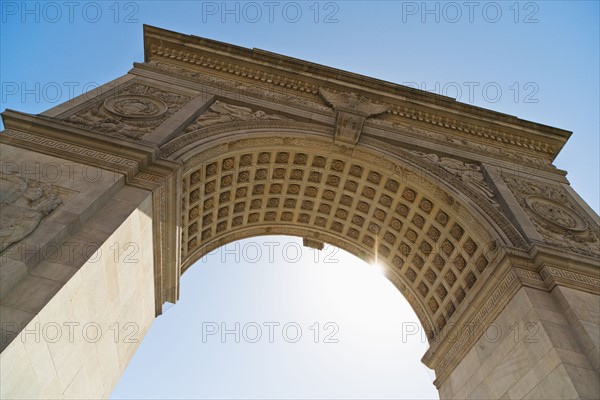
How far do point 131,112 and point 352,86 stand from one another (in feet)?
26.7

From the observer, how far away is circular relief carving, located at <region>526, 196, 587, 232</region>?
448 inches

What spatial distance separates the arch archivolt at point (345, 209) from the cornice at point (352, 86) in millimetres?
3148

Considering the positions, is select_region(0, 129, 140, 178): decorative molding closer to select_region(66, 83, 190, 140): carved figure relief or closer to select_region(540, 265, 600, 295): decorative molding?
select_region(66, 83, 190, 140): carved figure relief

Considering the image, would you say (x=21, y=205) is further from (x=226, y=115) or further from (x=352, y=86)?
(x=352, y=86)

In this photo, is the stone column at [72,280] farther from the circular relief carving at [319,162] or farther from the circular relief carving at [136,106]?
the circular relief carving at [319,162]

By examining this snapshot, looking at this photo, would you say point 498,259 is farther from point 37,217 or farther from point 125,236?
point 37,217

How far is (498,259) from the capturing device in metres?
9.62

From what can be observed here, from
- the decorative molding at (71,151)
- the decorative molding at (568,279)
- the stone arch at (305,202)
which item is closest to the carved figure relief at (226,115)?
the stone arch at (305,202)

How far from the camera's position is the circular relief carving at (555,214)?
11380 millimetres

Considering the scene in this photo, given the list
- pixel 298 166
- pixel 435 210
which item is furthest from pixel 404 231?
pixel 298 166

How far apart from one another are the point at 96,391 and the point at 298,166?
826 cm

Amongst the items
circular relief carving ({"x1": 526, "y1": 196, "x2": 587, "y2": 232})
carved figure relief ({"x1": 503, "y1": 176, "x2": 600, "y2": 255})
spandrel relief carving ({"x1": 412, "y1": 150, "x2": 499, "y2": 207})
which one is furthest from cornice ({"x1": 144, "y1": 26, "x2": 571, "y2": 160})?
circular relief carving ({"x1": 526, "y1": 196, "x2": 587, "y2": 232})

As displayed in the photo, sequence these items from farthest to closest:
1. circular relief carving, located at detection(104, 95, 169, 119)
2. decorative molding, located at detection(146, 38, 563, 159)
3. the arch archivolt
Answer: decorative molding, located at detection(146, 38, 563, 159) → the arch archivolt → circular relief carving, located at detection(104, 95, 169, 119)

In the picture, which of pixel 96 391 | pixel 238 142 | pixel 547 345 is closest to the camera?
pixel 547 345
